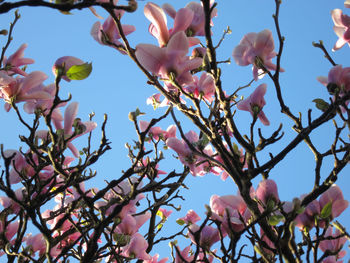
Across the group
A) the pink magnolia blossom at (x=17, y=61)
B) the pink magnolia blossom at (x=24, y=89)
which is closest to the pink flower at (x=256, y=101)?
the pink magnolia blossom at (x=24, y=89)

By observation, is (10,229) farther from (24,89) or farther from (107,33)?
(107,33)

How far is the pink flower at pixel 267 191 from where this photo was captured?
1595mm

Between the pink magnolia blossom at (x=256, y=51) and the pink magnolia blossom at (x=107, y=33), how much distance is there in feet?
2.04

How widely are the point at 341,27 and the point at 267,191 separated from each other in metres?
1.08

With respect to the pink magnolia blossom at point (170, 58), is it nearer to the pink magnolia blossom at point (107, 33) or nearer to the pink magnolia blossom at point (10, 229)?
the pink magnolia blossom at point (107, 33)

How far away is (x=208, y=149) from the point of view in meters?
2.39

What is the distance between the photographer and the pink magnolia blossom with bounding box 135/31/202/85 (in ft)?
5.22

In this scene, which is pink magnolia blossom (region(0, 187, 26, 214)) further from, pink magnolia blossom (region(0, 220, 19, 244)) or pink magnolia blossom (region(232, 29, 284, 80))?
pink magnolia blossom (region(232, 29, 284, 80))

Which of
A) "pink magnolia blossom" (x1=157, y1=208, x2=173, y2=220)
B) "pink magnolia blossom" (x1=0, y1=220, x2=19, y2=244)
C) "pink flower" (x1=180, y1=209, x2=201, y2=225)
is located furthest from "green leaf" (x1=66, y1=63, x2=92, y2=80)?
"pink magnolia blossom" (x1=157, y1=208, x2=173, y2=220)

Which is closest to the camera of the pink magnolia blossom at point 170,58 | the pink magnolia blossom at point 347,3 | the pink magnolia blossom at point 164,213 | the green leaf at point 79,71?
the green leaf at point 79,71

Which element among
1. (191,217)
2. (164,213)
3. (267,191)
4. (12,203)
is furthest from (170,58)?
(164,213)

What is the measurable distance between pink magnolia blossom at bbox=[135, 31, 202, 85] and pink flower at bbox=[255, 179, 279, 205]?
0.61 m

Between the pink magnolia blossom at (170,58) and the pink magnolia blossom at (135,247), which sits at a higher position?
the pink magnolia blossom at (170,58)

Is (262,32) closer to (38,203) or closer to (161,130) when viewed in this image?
(161,130)
